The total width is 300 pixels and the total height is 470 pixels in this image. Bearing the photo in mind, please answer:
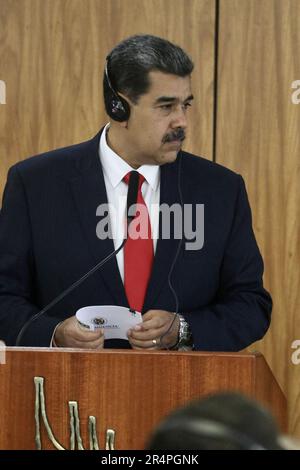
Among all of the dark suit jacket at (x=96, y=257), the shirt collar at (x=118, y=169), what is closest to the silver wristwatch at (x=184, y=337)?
the dark suit jacket at (x=96, y=257)

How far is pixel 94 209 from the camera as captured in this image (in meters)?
2.44

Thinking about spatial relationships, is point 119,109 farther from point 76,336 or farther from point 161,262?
point 76,336

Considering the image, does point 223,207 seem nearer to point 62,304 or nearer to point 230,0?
point 62,304

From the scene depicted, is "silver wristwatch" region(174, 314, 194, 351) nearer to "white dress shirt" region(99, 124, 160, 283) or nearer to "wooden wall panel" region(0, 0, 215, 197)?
"white dress shirt" region(99, 124, 160, 283)

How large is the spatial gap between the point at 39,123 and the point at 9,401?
178 cm

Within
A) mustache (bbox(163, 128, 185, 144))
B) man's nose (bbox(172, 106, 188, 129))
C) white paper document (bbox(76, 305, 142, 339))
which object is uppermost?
man's nose (bbox(172, 106, 188, 129))

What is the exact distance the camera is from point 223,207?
8.31ft

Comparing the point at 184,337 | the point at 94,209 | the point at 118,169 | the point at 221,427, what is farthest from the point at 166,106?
the point at 221,427

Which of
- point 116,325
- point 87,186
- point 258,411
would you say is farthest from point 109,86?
point 258,411

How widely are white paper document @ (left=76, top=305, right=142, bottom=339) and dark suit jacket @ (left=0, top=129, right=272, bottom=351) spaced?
0.22m

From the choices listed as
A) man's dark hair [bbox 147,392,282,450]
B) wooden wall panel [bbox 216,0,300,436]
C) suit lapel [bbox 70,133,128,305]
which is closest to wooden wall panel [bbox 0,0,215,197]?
wooden wall panel [bbox 216,0,300,436]

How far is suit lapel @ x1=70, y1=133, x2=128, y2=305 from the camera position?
7.79 ft

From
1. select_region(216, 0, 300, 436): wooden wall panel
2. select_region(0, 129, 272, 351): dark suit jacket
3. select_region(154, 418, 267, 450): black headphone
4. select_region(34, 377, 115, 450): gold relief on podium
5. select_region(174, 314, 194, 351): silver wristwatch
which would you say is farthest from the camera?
select_region(216, 0, 300, 436): wooden wall panel

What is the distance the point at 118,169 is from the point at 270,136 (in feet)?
3.23
